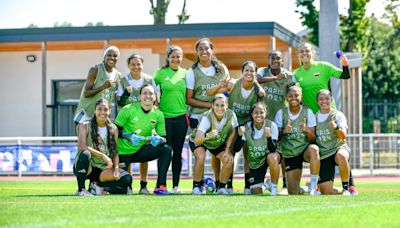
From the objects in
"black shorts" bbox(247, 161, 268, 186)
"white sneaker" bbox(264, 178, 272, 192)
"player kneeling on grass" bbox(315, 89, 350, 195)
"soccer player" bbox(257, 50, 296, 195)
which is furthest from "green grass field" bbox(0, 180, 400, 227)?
"soccer player" bbox(257, 50, 296, 195)

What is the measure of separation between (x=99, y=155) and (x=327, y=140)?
2834 millimetres

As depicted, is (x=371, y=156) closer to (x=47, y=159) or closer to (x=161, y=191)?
(x=47, y=159)

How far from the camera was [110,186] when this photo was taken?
1252 centimetres

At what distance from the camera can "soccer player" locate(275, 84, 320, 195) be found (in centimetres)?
1260

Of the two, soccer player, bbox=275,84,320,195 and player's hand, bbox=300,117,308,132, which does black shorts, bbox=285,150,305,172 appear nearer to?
soccer player, bbox=275,84,320,195

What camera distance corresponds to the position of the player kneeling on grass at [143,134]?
1257 cm

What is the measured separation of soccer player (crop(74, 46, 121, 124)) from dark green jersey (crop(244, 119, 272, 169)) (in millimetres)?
1759

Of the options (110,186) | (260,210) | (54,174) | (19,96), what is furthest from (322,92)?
(19,96)

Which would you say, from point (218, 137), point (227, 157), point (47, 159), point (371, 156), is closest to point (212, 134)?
point (218, 137)

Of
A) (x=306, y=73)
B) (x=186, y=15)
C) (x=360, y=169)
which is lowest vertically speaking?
(x=360, y=169)

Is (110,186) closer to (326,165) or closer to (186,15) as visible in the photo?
(326,165)

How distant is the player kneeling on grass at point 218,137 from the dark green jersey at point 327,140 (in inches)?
41.4

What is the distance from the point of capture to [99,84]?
41.3 feet

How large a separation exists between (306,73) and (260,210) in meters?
4.12
